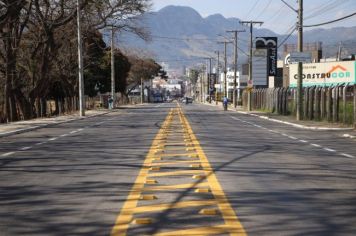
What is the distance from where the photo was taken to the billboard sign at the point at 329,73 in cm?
7222

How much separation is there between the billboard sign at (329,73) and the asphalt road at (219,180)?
53.9 metres

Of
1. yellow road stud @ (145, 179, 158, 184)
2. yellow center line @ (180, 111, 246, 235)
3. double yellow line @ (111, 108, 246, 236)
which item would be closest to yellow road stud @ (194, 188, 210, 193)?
double yellow line @ (111, 108, 246, 236)

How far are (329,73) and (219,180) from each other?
6451 centimetres

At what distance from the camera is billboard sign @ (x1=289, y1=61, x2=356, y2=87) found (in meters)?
72.2

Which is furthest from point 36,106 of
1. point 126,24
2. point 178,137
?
point 178,137

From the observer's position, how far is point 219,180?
38.9 ft

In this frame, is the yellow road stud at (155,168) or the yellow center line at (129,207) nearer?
the yellow center line at (129,207)

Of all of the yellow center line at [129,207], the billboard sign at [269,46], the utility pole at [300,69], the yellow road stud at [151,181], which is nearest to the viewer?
the yellow center line at [129,207]

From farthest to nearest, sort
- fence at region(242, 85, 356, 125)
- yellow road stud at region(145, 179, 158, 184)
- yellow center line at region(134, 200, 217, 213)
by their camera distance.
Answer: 1. fence at region(242, 85, 356, 125)
2. yellow road stud at region(145, 179, 158, 184)
3. yellow center line at region(134, 200, 217, 213)

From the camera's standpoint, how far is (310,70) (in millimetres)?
Answer: 75750

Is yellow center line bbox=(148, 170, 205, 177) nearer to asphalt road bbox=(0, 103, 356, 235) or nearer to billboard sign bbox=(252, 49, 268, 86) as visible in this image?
asphalt road bbox=(0, 103, 356, 235)

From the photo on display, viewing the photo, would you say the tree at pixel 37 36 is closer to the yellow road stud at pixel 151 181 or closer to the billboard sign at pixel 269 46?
the billboard sign at pixel 269 46

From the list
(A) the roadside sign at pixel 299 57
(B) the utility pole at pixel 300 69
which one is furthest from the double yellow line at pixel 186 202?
(B) the utility pole at pixel 300 69

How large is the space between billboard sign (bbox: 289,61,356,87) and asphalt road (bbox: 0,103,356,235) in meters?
53.9
